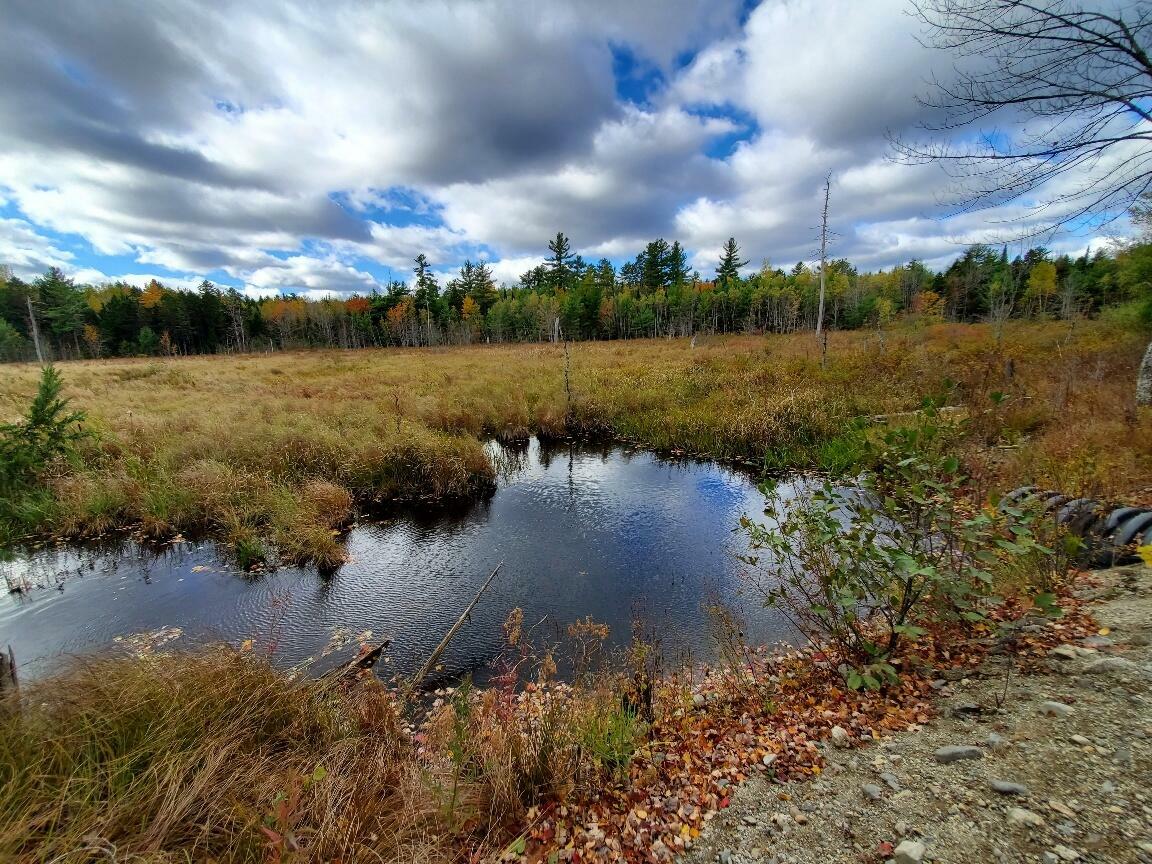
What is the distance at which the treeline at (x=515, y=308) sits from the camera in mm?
54844

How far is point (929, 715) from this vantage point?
2.94m

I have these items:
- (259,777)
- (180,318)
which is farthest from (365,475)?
(180,318)

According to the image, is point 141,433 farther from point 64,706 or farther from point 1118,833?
point 1118,833

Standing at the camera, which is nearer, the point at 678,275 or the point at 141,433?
the point at 141,433

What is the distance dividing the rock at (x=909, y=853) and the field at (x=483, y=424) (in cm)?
264

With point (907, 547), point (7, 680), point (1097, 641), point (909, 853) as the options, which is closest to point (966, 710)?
point (1097, 641)

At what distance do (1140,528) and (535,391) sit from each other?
16103 millimetres

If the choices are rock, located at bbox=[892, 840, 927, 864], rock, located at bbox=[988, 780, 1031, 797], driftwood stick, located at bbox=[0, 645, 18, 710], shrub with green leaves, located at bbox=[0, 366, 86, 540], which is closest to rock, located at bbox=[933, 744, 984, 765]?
rock, located at bbox=[988, 780, 1031, 797]

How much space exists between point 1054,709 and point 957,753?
0.70 metres

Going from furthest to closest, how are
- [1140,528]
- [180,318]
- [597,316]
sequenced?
[597,316], [180,318], [1140,528]

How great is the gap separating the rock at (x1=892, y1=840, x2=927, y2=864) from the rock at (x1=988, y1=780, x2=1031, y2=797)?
0.57 meters

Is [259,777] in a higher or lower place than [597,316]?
lower

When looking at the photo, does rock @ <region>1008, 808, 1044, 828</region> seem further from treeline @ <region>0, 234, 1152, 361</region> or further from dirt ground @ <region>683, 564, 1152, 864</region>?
treeline @ <region>0, 234, 1152, 361</region>

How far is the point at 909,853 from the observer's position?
1998 millimetres
